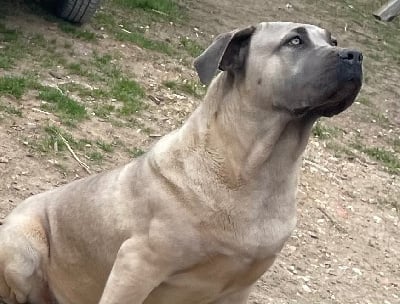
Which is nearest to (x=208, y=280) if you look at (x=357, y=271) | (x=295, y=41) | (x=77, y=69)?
(x=295, y=41)

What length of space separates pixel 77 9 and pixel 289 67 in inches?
206

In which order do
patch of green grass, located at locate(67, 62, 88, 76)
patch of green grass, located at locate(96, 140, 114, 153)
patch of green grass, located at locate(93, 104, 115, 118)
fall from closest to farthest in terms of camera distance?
patch of green grass, located at locate(96, 140, 114, 153) → patch of green grass, located at locate(93, 104, 115, 118) → patch of green grass, located at locate(67, 62, 88, 76)

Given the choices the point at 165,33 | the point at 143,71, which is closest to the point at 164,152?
the point at 143,71

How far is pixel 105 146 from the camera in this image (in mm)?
6715

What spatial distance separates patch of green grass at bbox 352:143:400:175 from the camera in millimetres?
8156

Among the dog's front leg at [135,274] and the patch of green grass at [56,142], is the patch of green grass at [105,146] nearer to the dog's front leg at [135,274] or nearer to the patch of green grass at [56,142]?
the patch of green grass at [56,142]

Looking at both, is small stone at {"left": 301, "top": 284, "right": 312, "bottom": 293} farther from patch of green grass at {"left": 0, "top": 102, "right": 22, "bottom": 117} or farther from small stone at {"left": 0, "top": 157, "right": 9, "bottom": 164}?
patch of green grass at {"left": 0, "top": 102, "right": 22, "bottom": 117}

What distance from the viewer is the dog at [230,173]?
3.93m

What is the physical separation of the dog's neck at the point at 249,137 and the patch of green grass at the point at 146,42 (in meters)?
5.02

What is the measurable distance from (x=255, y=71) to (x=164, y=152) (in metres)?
0.55

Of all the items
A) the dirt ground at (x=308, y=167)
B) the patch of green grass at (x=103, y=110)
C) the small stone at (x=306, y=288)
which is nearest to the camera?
the small stone at (x=306, y=288)

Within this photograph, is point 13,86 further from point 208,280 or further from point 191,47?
point 208,280

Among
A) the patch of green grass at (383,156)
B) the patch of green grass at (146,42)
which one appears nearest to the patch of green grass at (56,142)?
the patch of green grass at (146,42)

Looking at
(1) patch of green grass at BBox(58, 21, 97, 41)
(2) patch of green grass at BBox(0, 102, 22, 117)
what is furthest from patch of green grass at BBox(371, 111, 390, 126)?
(2) patch of green grass at BBox(0, 102, 22, 117)
